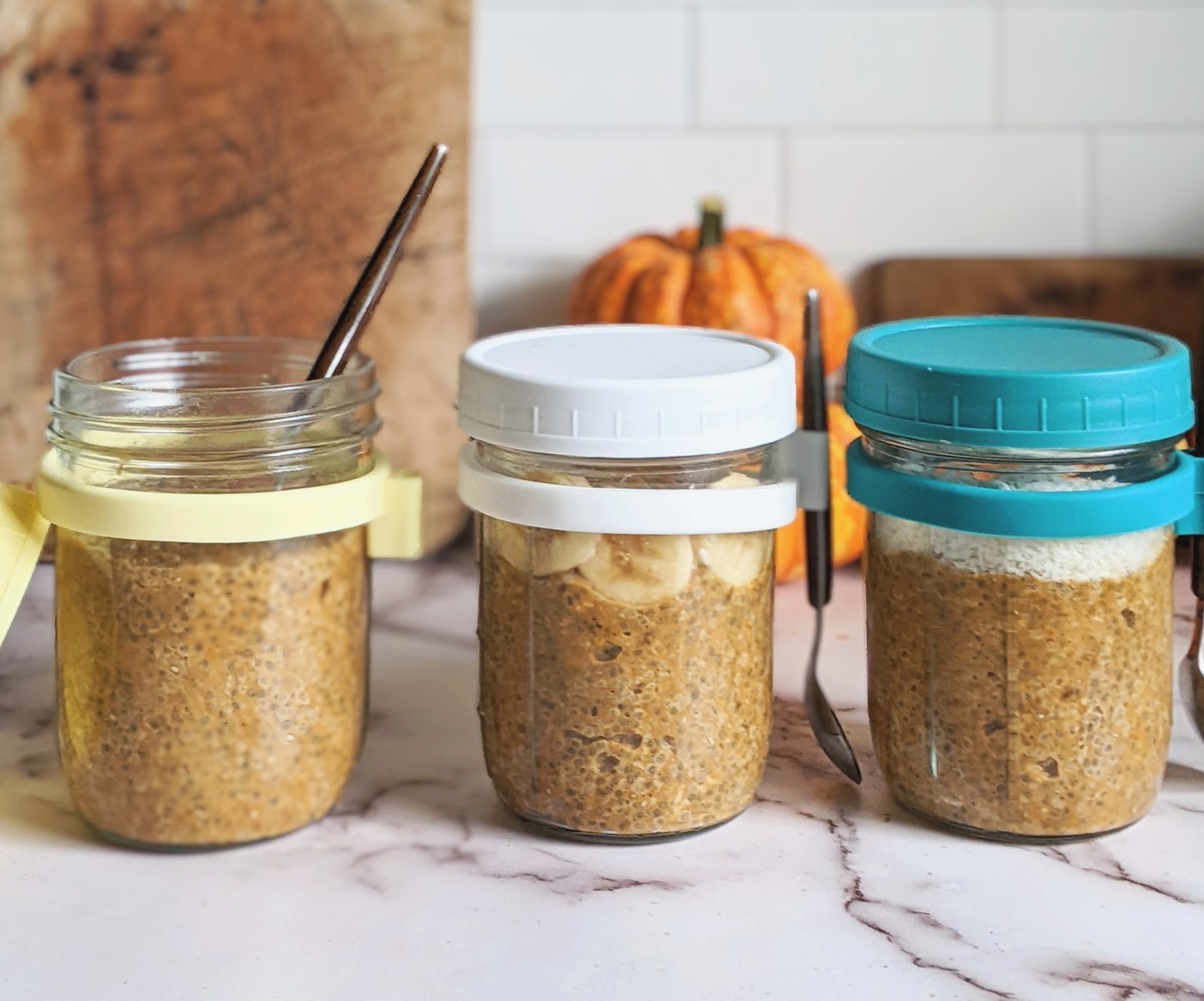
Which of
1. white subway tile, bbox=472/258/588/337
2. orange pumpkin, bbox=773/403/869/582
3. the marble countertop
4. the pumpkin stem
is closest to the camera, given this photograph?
the marble countertop

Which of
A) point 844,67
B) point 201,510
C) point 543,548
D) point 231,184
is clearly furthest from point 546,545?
point 844,67

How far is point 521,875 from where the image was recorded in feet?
2.00

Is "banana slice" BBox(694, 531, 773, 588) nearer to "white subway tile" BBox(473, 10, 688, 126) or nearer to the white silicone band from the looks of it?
the white silicone band

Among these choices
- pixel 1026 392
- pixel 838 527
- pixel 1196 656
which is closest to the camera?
pixel 1026 392

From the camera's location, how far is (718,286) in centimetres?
104

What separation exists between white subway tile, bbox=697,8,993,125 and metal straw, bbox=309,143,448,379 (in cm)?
56

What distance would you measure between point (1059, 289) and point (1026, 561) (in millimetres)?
628

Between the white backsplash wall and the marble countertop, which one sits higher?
the white backsplash wall

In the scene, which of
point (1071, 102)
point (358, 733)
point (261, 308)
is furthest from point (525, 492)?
point (1071, 102)

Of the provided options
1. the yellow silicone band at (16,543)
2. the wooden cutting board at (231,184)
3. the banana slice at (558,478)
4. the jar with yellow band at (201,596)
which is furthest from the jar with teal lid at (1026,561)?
the wooden cutting board at (231,184)

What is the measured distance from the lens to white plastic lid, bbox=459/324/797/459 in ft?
1.87

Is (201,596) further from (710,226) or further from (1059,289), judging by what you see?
(1059,289)

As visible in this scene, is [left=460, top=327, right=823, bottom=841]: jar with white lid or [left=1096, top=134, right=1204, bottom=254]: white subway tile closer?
[left=460, top=327, right=823, bottom=841]: jar with white lid

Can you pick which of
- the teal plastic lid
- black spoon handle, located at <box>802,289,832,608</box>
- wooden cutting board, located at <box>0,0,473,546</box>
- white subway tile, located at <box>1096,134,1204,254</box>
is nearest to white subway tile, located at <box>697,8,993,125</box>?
white subway tile, located at <box>1096,134,1204,254</box>
